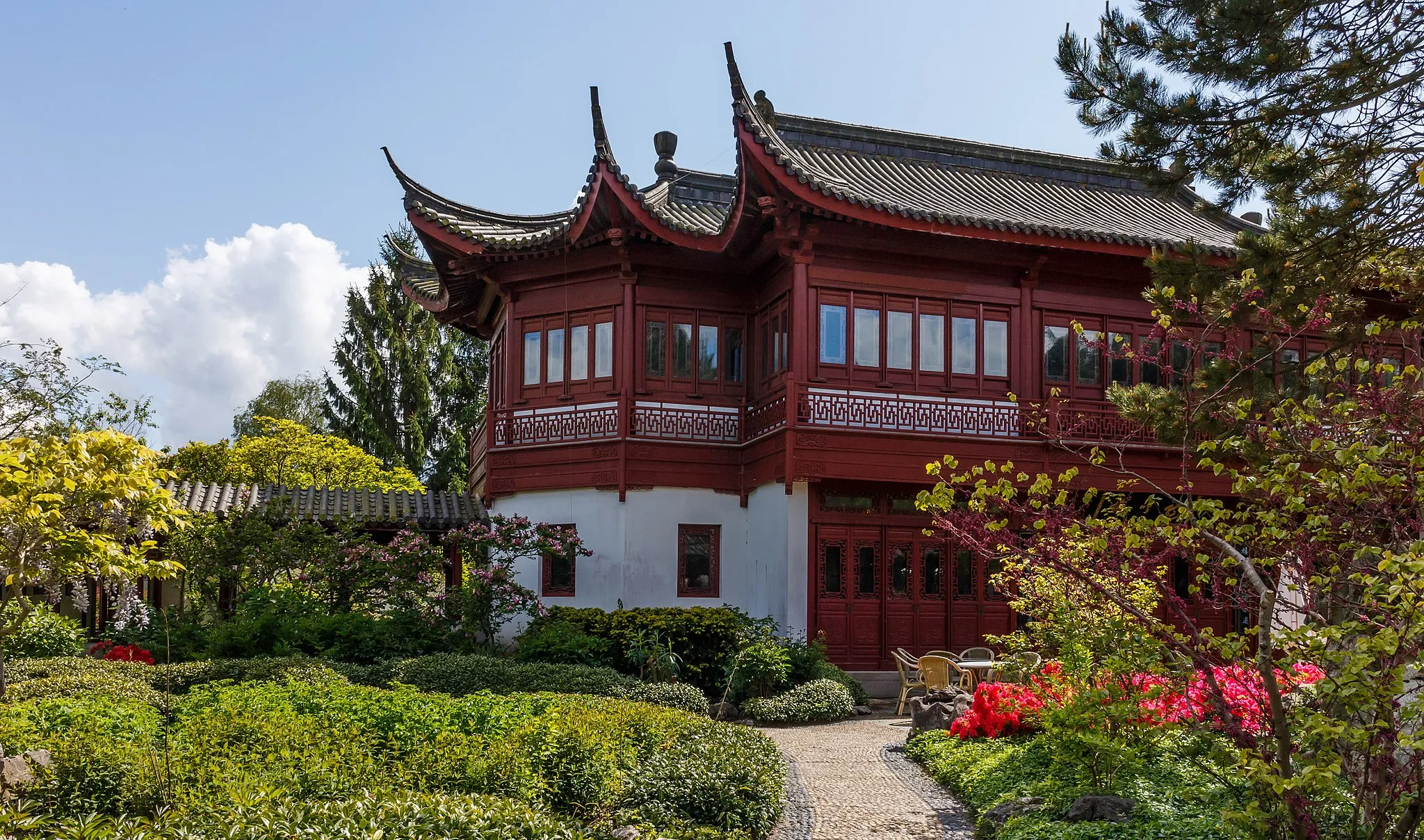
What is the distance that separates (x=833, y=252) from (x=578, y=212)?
3523mm

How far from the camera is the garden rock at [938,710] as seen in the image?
11.1 meters

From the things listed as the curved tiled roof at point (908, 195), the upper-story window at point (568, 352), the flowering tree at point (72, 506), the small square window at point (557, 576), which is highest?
the curved tiled roof at point (908, 195)

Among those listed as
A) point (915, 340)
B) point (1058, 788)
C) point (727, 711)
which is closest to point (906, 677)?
point (727, 711)

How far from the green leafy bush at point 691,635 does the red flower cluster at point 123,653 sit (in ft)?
14.4

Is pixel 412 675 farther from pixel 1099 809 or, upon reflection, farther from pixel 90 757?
pixel 1099 809

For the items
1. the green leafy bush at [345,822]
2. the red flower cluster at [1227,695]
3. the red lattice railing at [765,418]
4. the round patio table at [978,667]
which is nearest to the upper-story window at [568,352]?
the red lattice railing at [765,418]

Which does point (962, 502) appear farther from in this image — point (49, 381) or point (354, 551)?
point (49, 381)

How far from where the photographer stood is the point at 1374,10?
7.34 m

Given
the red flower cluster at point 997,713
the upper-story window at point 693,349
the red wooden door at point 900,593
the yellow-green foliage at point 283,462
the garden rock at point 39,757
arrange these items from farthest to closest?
1. the yellow-green foliage at point 283,462
2. the upper-story window at point 693,349
3. the red wooden door at point 900,593
4. the red flower cluster at point 997,713
5. the garden rock at point 39,757

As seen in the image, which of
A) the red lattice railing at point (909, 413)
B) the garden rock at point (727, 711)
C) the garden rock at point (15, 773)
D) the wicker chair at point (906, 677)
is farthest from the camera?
the red lattice railing at point (909, 413)

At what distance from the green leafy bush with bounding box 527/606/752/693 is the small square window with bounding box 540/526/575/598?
2327 millimetres

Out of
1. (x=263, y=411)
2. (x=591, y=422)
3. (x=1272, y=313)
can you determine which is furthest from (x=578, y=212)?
(x=263, y=411)

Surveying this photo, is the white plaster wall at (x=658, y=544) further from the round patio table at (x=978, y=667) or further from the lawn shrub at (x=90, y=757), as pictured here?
the lawn shrub at (x=90, y=757)

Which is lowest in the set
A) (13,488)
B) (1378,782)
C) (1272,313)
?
(1378,782)
